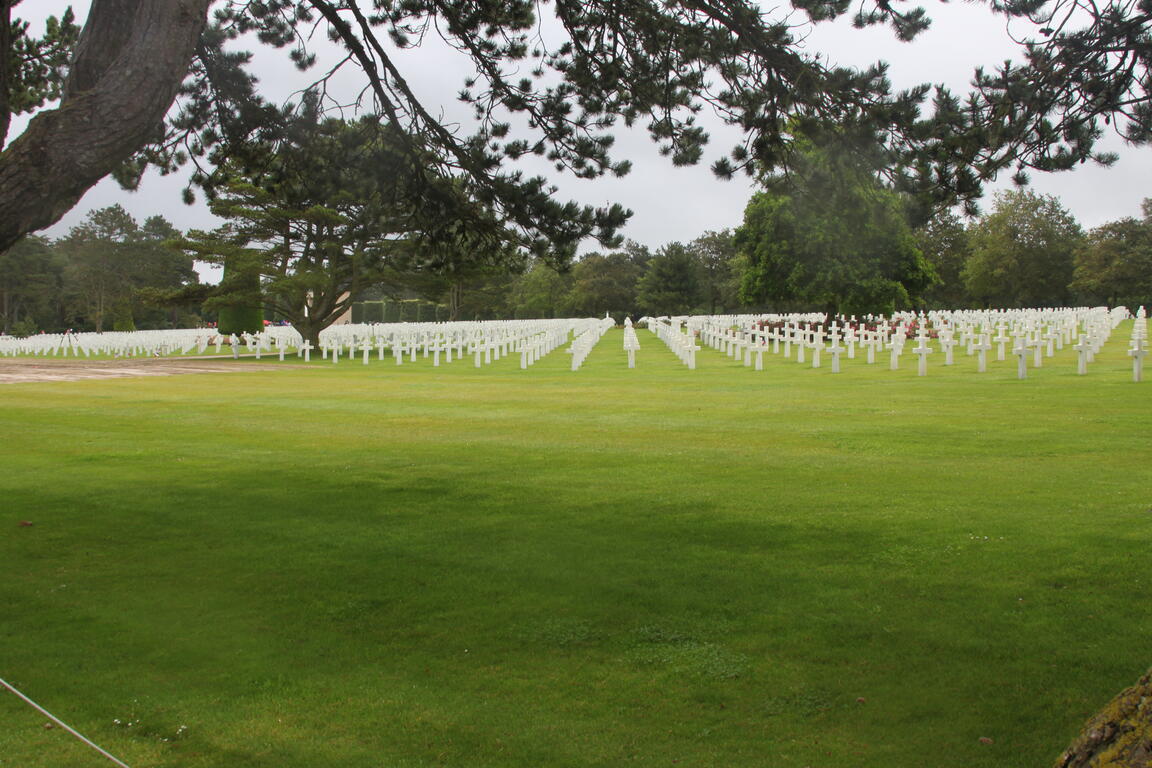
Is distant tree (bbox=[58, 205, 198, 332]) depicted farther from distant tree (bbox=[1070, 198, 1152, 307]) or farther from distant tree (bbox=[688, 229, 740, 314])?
distant tree (bbox=[1070, 198, 1152, 307])

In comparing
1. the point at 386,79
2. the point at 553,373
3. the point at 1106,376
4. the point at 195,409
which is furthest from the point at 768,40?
the point at 553,373

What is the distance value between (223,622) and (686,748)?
8.85ft

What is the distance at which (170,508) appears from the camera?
7641mm

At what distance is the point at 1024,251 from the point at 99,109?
79.3 metres

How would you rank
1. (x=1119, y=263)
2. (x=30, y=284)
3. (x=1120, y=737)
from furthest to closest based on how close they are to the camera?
(x=30, y=284) < (x=1119, y=263) < (x=1120, y=737)

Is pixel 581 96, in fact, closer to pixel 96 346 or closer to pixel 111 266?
pixel 96 346

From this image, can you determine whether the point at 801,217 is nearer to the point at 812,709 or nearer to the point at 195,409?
the point at 812,709

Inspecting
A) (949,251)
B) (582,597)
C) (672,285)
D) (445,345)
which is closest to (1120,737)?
(582,597)

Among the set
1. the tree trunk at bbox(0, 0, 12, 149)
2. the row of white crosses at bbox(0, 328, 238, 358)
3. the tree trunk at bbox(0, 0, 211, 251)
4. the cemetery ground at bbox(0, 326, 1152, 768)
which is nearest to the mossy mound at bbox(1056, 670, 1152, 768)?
the cemetery ground at bbox(0, 326, 1152, 768)

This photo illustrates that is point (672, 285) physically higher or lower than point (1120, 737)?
higher

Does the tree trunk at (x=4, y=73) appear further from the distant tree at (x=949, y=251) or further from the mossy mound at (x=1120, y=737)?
the distant tree at (x=949, y=251)

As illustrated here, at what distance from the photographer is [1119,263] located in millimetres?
65750

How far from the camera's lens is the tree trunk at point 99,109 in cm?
505

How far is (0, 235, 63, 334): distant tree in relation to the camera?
64500 millimetres
